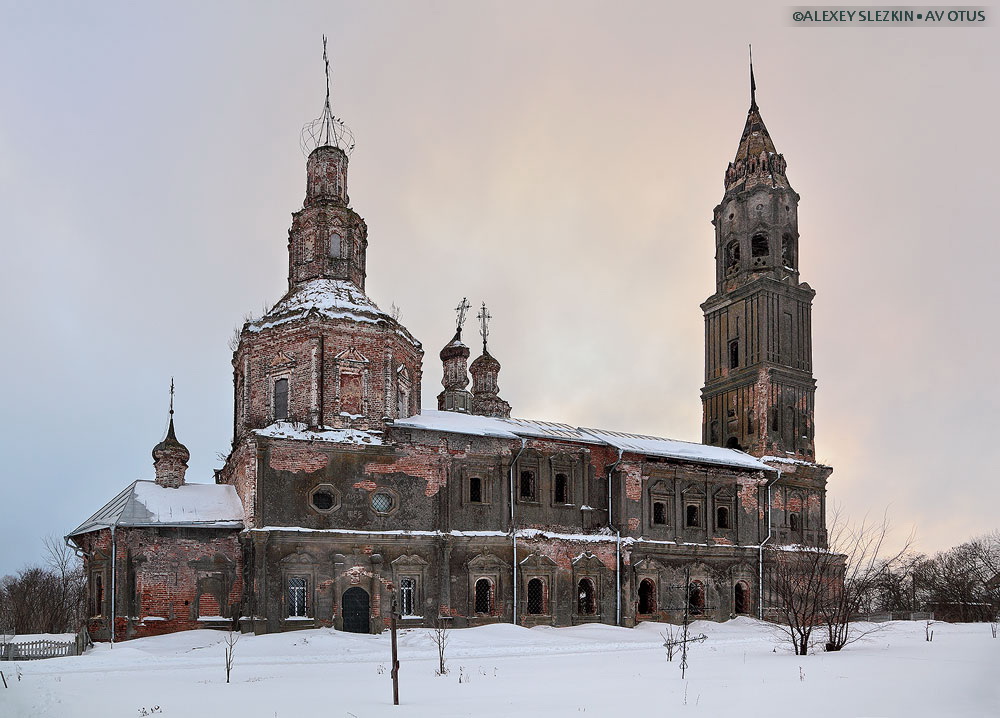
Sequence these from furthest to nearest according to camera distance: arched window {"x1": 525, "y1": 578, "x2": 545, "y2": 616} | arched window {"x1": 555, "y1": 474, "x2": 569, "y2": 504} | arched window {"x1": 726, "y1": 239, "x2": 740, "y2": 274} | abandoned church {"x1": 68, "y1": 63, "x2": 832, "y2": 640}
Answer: arched window {"x1": 726, "y1": 239, "x2": 740, "y2": 274} < arched window {"x1": 555, "y1": 474, "x2": 569, "y2": 504} < arched window {"x1": 525, "y1": 578, "x2": 545, "y2": 616} < abandoned church {"x1": 68, "y1": 63, "x2": 832, "y2": 640}

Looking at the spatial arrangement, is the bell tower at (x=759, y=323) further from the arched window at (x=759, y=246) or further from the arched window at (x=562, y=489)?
the arched window at (x=562, y=489)

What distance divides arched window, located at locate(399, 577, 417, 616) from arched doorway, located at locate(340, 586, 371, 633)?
1106 millimetres

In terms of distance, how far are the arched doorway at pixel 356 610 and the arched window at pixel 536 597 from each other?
5898 millimetres

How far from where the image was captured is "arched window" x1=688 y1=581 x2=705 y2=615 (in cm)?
3639

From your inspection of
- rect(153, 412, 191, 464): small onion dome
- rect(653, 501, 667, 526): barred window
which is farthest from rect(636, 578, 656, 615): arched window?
rect(153, 412, 191, 464): small onion dome

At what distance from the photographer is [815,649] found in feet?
79.3

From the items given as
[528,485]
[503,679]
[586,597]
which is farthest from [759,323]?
[503,679]

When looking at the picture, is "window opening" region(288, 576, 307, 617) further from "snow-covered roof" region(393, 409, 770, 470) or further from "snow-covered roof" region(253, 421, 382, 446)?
"snow-covered roof" region(393, 409, 770, 470)

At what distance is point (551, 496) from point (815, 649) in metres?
11.5

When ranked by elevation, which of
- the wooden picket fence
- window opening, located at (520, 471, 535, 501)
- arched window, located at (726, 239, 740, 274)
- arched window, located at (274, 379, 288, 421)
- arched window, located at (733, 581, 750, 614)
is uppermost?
arched window, located at (726, 239, 740, 274)

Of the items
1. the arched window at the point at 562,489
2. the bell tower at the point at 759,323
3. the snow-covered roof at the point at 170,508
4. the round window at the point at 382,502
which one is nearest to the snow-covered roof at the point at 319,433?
the round window at the point at 382,502

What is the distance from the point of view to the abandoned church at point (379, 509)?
28.1m

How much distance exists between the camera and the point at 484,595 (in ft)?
103

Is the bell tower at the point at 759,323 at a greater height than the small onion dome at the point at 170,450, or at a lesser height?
greater
